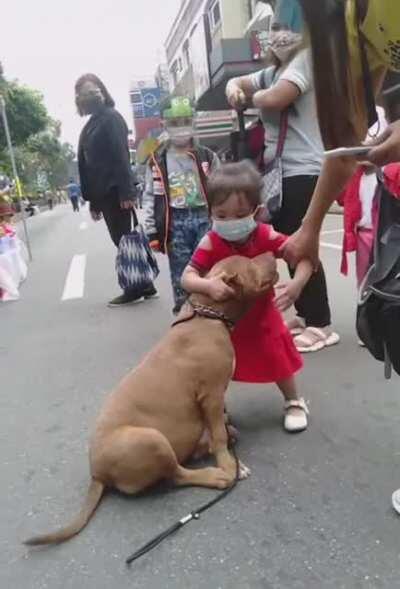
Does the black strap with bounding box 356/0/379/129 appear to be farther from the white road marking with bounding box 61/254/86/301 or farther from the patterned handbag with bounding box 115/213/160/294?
the white road marking with bounding box 61/254/86/301

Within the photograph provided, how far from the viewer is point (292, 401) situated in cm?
285

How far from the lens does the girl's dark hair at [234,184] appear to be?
254 centimetres

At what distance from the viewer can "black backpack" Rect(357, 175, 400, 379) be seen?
174cm

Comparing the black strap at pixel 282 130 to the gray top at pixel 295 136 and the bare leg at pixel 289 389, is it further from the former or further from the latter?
the bare leg at pixel 289 389

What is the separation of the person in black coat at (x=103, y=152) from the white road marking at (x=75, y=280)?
1.41 m

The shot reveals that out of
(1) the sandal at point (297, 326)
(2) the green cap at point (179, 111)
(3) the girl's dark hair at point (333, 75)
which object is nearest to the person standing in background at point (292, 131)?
(1) the sandal at point (297, 326)

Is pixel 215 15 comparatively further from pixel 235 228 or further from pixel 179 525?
pixel 179 525

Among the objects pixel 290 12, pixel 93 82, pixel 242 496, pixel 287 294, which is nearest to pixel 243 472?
pixel 242 496

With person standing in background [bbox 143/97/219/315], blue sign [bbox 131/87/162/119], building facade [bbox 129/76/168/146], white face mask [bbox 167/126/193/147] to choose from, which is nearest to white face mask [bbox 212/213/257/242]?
person standing in background [bbox 143/97/219/315]

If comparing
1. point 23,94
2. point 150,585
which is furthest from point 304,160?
point 23,94

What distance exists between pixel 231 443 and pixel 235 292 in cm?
78

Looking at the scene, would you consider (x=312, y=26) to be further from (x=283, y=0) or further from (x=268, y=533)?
(x=268, y=533)

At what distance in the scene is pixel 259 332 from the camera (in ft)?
9.13

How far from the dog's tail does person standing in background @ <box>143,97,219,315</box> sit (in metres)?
2.35
